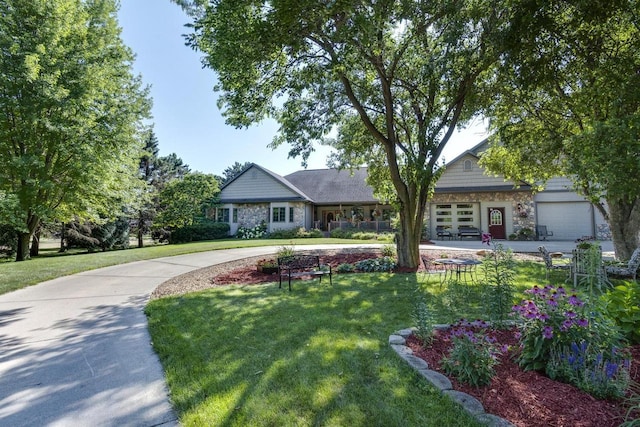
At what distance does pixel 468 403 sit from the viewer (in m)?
2.59

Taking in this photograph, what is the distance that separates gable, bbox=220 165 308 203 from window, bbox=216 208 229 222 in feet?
3.27

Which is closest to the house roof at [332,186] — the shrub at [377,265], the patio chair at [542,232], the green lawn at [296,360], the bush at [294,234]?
the bush at [294,234]

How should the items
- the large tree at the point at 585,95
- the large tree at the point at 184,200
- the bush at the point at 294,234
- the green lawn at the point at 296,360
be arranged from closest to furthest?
the green lawn at the point at 296,360 < the large tree at the point at 585,95 < the large tree at the point at 184,200 < the bush at the point at 294,234

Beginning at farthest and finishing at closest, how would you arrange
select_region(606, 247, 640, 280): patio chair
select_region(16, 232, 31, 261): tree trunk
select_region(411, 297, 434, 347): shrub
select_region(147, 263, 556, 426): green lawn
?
select_region(16, 232, 31, 261): tree trunk < select_region(606, 247, 640, 280): patio chair < select_region(411, 297, 434, 347): shrub < select_region(147, 263, 556, 426): green lawn

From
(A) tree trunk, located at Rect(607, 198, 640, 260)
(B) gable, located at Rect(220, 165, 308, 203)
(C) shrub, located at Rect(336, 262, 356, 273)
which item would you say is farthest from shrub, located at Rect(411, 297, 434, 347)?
(B) gable, located at Rect(220, 165, 308, 203)

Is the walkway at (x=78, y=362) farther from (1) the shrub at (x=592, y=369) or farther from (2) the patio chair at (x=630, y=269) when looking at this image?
(2) the patio chair at (x=630, y=269)

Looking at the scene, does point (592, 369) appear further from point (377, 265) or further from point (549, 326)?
point (377, 265)

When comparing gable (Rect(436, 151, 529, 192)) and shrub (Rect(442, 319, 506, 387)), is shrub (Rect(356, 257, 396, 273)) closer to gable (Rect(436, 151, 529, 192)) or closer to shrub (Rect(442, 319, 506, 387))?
shrub (Rect(442, 319, 506, 387))

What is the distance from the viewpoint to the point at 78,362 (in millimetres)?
3777

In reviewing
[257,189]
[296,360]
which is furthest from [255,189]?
[296,360]

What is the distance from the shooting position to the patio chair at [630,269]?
22.4 feet

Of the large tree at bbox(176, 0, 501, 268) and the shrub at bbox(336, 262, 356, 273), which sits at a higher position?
the large tree at bbox(176, 0, 501, 268)

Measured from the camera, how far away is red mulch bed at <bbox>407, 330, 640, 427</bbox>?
2.40m

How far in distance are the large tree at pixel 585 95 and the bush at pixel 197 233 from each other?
2228 centimetres
